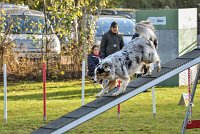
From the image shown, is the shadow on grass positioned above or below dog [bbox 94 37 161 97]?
below

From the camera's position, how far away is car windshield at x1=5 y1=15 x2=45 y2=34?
68.6 feet

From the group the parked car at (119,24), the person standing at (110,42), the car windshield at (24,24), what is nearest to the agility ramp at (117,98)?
the person standing at (110,42)

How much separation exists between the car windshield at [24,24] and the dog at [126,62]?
11.2 metres

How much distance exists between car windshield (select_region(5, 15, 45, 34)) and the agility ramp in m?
11.4

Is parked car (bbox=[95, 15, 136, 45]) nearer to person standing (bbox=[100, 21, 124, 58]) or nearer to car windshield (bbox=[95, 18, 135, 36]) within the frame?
car windshield (bbox=[95, 18, 135, 36])

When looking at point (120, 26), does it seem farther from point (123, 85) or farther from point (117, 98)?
point (117, 98)

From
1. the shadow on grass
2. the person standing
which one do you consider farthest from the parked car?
the person standing

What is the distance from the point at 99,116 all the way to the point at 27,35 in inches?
315

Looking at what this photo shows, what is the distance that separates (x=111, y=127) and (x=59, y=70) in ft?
31.0

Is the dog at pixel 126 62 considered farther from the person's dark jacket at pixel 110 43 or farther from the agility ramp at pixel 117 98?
the person's dark jacket at pixel 110 43

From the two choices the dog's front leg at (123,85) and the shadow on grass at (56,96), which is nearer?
the dog's front leg at (123,85)

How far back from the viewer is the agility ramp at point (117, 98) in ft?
30.2

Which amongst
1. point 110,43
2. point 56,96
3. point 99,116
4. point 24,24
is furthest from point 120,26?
point 99,116

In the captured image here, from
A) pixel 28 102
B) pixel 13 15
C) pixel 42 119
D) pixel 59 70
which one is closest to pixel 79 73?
pixel 59 70
